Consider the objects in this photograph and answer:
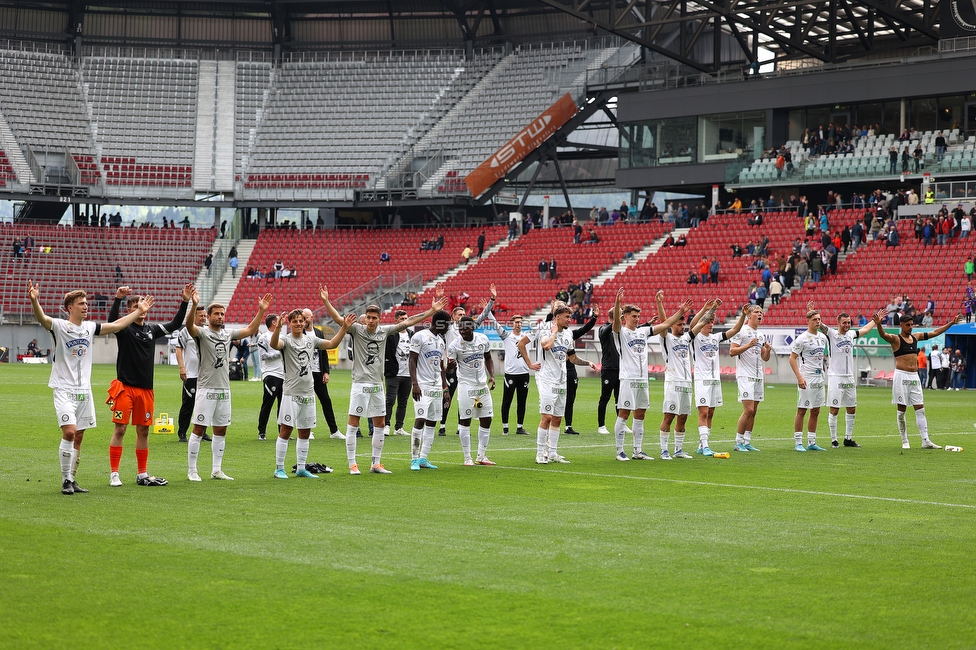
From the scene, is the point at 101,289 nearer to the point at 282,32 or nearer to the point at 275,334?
the point at 282,32

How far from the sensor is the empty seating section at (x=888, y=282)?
1551 inches

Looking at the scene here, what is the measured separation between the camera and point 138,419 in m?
12.3

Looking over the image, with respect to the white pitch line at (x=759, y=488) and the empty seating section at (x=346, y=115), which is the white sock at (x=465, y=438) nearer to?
the white pitch line at (x=759, y=488)

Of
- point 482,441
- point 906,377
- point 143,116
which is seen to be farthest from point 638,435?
point 143,116

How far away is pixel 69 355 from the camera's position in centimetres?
1177

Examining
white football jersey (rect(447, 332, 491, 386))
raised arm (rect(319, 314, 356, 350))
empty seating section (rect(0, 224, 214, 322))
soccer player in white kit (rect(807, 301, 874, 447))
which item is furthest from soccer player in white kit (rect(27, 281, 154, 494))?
empty seating section (rect(0, 224, 214, 322))

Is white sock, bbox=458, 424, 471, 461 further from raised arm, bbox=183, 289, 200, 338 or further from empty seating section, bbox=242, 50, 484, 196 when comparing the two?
empty seating section, bbox=242, 50, 484, 196

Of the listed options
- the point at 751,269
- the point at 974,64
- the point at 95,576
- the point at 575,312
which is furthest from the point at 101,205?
the point at 95,576

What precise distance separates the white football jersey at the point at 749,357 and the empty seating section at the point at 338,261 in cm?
3811

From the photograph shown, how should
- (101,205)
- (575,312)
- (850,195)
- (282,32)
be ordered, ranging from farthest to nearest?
(282,32) < (101,205) < (850,195) < (575,312)

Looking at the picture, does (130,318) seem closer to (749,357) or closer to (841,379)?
(749,357)

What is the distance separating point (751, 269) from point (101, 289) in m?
33.8

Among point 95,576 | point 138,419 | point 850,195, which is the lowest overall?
point 95,576

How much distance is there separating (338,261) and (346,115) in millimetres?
11024
